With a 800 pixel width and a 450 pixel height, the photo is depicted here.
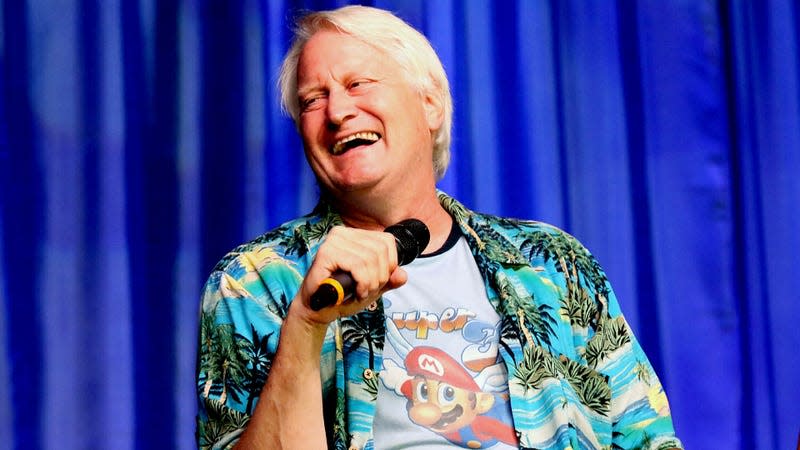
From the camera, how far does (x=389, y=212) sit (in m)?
1.75

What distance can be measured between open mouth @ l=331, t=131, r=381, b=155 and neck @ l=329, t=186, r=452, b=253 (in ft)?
0.24

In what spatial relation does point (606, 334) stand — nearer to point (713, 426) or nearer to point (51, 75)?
point (713, 426)

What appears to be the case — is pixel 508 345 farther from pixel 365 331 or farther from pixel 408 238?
pixel 408 238

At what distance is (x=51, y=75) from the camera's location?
220 cm

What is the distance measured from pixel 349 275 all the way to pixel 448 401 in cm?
42

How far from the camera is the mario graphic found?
1509 mm

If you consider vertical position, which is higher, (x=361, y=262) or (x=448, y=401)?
(x=361, y=262)

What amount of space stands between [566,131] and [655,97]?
0.24 metres

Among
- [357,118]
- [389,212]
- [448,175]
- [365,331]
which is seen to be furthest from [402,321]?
[448,175]

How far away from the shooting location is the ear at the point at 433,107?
1844 millimetres

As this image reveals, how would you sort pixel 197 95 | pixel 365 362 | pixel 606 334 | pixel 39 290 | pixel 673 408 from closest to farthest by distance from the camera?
pixel 365 362, pixel 606 334, pixel 39 290, pixel 197 95, pixel 673 408

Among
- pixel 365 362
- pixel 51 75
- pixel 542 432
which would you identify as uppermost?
pixel 51 75

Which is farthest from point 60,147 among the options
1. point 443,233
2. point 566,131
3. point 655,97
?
point 655,97

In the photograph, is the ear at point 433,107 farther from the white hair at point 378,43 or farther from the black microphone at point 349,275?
the black microphone at point 349,275
